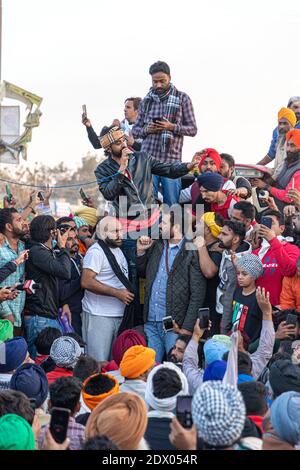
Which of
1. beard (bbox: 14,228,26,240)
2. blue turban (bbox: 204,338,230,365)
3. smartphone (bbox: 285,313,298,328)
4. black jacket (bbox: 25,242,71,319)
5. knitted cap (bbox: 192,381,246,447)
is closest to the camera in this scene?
knitted cap (bbox: 192,381,246,447)

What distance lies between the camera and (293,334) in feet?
25.2

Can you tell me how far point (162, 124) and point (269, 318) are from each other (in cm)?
338

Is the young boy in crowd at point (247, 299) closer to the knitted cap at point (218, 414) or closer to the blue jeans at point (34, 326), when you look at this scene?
the blue jeans at point (34, 326)

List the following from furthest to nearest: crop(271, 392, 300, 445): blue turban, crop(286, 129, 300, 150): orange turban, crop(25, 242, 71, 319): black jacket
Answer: crop(286, 129, 300, 150): orange turban < crop(25, 242, 71, 319): black jacket < crop(271, 392, 300, 445): blue turban

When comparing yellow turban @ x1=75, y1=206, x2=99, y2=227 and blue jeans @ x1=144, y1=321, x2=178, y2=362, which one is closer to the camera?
blue jeans @ x1=144, y1=321, x2=178, y2=362

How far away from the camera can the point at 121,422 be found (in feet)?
15.1

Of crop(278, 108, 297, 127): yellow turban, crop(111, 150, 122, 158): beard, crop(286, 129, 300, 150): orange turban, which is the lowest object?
crop(111, 150, 122, 158): beard

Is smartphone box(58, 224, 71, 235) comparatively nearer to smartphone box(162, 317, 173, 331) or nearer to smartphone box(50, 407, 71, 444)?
smartphone box(162, 317, 173, 331)

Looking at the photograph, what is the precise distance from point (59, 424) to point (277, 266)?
14.1ft

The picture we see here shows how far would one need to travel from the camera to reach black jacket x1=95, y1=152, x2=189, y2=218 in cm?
907

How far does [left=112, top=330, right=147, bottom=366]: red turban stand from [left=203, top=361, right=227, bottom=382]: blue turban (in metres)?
1.83

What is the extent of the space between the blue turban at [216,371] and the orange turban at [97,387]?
0.63m

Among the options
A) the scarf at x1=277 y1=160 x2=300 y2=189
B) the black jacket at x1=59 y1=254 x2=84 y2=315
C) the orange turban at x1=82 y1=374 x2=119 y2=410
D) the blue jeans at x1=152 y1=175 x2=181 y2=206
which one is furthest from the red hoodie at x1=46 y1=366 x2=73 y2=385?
the scarf at x1=277 y1=160 x2=300 y2=189

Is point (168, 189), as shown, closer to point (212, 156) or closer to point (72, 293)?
point (212, 156)
